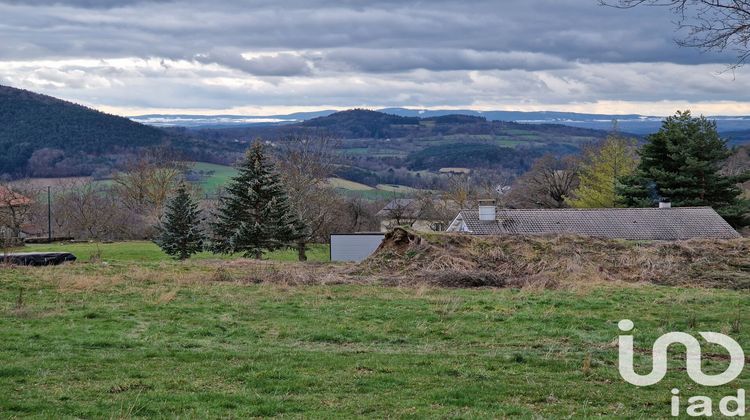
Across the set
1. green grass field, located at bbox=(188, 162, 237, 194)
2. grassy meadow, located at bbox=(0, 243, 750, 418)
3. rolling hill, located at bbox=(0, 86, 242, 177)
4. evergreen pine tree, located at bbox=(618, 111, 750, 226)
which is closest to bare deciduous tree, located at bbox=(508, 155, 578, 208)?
evergreen pine tree, located at bbox=(618, 111, 750, 226)

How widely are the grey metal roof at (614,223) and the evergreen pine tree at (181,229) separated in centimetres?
1622

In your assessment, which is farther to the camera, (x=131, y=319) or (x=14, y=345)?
(x=131, y=319)

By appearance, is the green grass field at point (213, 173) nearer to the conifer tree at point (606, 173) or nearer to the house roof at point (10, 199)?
the house roof at point (10, 199)

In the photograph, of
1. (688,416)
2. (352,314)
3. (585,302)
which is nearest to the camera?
(688,416)

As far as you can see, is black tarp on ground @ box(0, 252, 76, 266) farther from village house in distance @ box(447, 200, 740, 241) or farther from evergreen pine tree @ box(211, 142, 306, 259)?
village house in distance @ box(447, 200, 740, 241)

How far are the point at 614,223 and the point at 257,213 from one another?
1980cm

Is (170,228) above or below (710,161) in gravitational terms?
below

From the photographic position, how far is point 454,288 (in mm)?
20688

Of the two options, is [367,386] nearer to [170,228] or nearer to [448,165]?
[170,228]

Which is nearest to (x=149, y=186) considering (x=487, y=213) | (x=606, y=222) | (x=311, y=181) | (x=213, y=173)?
(x=311, y=181)

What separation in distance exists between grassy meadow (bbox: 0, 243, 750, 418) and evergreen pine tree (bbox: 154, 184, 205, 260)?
27.0 m

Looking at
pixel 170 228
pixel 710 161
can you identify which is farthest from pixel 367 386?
pixel 710 161

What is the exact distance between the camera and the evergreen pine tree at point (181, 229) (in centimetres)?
4744

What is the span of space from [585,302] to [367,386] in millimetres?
8935
